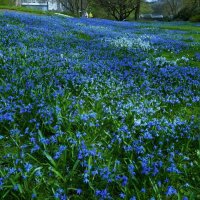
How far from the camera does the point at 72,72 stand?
923cm

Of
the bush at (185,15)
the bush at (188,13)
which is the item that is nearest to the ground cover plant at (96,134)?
the bush at (188,13)

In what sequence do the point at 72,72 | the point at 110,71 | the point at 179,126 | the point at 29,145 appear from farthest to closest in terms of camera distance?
1. the point at 110,71
2. the point at 72,72
3. the point at 179,126
4. the point at 29,145

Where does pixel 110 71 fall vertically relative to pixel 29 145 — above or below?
above

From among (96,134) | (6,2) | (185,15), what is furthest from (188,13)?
→ (96,134)

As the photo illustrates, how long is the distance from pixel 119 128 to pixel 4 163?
6.99ft

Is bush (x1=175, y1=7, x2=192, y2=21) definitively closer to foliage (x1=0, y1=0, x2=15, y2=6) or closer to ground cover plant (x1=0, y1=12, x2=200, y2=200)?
foliage (x1=0, y1=0, x2=15, y2=6)

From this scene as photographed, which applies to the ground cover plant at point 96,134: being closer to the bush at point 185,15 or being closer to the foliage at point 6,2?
the foliage at point 6,2

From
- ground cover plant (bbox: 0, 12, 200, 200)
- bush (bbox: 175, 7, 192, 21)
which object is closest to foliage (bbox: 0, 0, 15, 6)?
bush (bbox: 175, 7, 192, 21)

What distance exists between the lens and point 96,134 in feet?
18.8

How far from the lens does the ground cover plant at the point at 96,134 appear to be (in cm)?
429

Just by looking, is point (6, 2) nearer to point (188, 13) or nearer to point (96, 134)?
point (188, 13)

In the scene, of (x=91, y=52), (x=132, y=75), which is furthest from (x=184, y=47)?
(x=132, y=75)

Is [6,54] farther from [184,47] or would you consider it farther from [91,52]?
[184,47]

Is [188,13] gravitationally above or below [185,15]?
above
